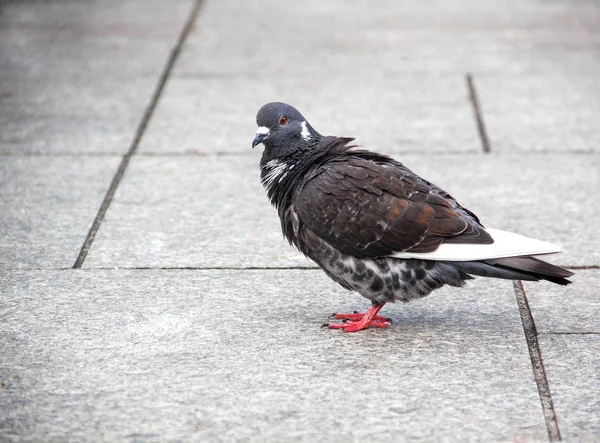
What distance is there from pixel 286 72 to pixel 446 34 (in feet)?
6.82

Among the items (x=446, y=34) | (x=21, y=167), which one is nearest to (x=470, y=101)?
(x=446, y=34)

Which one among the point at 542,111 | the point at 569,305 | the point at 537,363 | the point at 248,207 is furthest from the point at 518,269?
the point at 542,111

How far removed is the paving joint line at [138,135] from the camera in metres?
5.82

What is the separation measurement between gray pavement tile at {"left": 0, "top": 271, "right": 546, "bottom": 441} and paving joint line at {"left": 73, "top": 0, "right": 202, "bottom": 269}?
1.53 ft

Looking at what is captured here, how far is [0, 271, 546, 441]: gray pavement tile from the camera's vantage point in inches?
151

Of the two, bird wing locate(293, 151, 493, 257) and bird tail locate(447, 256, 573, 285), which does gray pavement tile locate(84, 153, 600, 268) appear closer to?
bird wing locate(293, 151, 493, 257)

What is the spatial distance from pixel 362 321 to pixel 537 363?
0.87 m

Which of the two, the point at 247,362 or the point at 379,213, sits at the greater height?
the point at 379,213

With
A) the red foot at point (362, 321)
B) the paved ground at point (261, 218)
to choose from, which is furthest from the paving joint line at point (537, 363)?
the red foot at point (362, 321)

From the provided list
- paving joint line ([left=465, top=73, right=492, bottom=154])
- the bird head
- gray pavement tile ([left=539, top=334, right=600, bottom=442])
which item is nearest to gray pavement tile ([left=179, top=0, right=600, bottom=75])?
paving joint line ([left=465, top=73, right=492, bottom=154])

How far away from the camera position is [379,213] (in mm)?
4656

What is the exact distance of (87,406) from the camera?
3.96 meters

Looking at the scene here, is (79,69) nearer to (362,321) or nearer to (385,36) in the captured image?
(385,36)

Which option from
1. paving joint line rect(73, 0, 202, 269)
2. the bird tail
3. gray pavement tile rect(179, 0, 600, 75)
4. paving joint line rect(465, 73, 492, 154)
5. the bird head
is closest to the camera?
the bird tail
